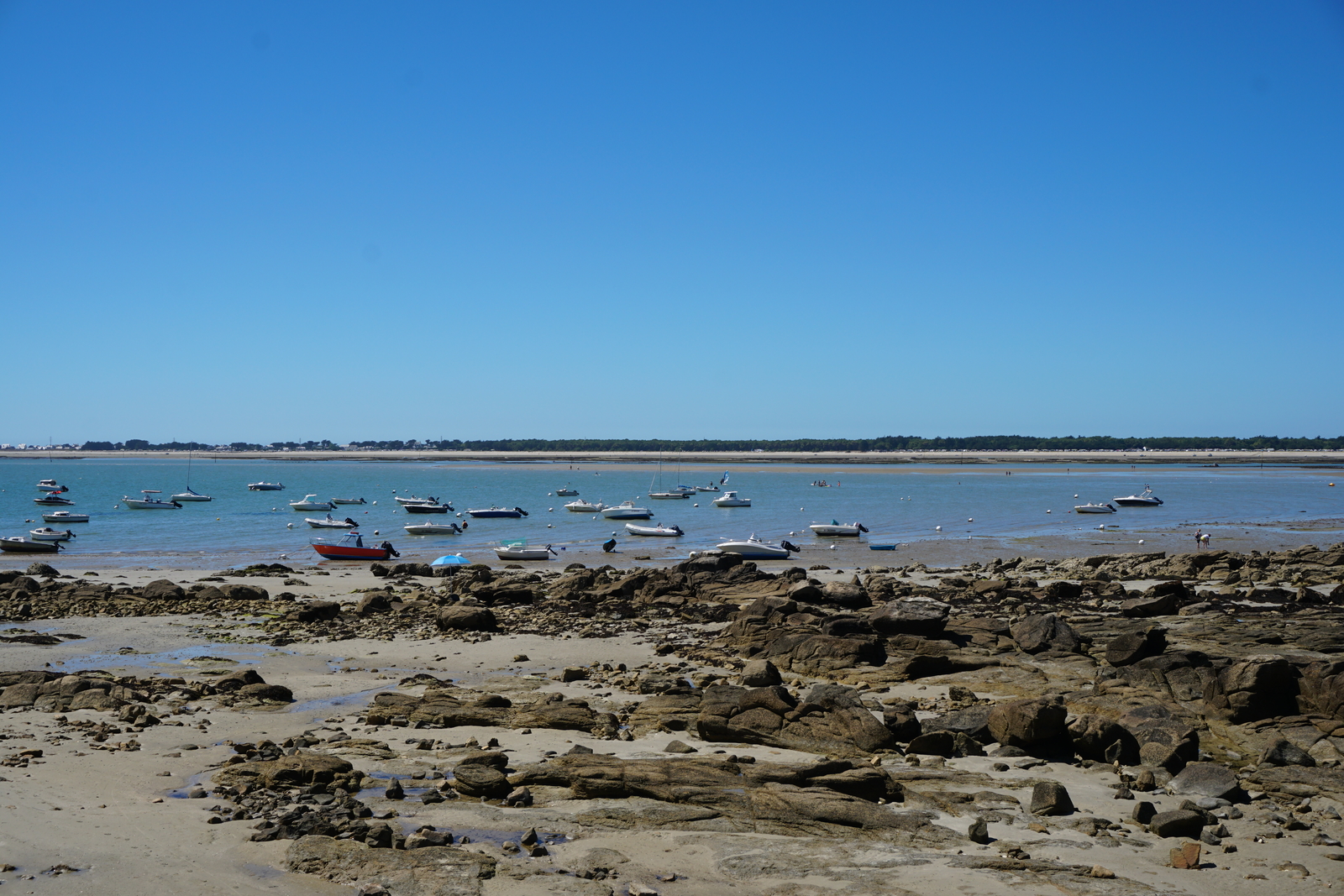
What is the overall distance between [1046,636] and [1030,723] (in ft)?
22.0

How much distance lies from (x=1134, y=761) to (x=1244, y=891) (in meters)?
3.83

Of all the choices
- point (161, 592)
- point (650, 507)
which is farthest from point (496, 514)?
point (161, 592)

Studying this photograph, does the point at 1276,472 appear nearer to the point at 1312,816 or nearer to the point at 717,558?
the point at 717,558

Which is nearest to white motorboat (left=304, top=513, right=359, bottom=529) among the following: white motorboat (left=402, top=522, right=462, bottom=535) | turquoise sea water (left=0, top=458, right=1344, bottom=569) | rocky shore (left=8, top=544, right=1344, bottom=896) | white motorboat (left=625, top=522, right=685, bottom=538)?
turquoise sea water (left=0, top=458, right=1344, bottom=569)

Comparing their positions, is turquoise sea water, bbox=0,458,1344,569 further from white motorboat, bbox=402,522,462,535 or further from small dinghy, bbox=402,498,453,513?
small dinghy, bbox=402,498,453,513

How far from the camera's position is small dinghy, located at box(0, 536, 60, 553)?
160 ft

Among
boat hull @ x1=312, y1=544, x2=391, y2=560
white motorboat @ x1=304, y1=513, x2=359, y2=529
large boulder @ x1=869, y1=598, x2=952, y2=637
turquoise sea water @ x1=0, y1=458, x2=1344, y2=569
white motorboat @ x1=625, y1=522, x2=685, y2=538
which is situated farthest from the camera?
white motorboat @ x1=304, y1=513, x2=359, y2=529

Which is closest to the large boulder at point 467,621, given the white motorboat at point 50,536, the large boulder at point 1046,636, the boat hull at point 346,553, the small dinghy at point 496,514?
the large boulder at point 1046,636

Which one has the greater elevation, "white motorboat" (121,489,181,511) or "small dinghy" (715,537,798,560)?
"small dinghy" (715,537,798,560)

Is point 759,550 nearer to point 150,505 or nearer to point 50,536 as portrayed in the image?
point 50,536

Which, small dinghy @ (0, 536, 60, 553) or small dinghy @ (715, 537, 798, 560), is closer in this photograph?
small dinghy @ (715, 537, 798, 560)

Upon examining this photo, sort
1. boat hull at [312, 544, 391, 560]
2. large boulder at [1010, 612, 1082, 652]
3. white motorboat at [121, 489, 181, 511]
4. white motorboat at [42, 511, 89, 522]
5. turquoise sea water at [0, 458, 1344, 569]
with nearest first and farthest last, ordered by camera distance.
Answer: large boulder at [1010, 612, 1082, 652] < boat hull at [312, 544, 391, 560] < turquoise sea water at [0, 458, 1344, 569] < white motorboat at [42, 511, 89, 522] < white motorboat at [121, 489, 181, 511]

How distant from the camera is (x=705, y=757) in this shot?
43.3 feet

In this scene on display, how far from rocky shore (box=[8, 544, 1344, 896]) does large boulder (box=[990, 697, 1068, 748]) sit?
0.12 feet
